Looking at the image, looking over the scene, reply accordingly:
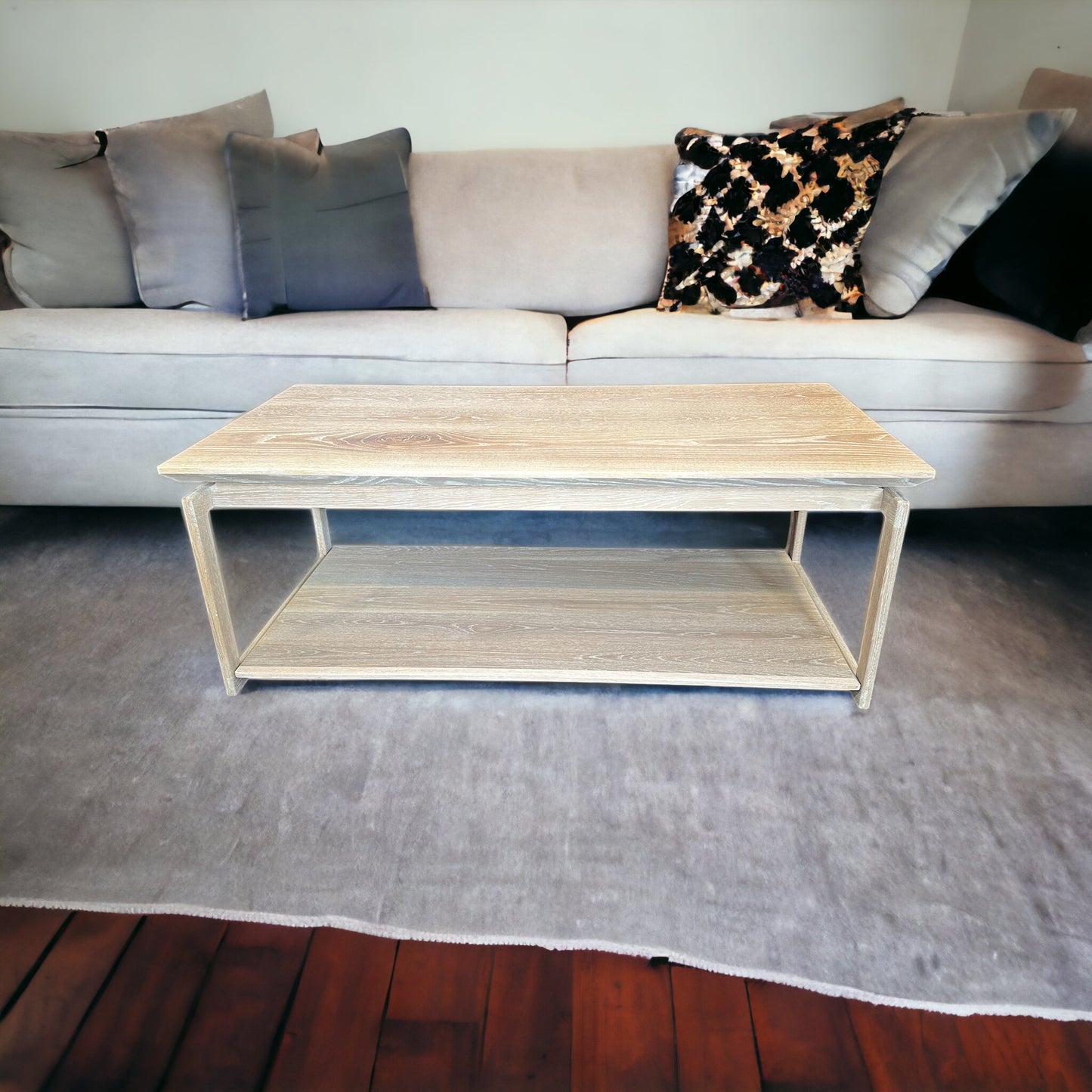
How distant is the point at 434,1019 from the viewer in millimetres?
843

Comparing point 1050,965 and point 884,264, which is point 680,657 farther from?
point 884,264

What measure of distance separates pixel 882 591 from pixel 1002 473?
782 millimetres

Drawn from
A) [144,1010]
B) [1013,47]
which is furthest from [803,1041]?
[1013,47]

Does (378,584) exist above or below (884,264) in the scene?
below

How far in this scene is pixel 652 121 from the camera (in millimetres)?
2629

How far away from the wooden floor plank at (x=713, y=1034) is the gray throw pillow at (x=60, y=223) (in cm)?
215

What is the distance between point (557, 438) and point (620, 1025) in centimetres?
82

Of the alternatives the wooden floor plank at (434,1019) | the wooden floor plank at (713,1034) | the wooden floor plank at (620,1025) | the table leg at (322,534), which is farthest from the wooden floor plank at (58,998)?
the table leg at (322,534)

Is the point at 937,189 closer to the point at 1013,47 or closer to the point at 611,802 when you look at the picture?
the point at 1013,47

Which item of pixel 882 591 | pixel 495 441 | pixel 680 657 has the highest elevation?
pixel 495 441

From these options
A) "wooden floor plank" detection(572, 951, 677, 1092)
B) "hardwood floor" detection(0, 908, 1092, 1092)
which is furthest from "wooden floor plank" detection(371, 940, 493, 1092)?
"wooden floor plank" detection(572, 951, 677, 1092)

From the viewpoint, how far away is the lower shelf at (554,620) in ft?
4.24

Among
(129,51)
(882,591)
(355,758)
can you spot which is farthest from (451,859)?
(129,51)

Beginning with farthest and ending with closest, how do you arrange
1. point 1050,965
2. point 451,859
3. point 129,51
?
point 129,51
point 451,859
point 1050,965
